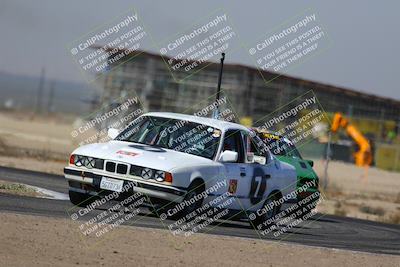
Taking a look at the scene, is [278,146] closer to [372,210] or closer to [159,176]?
[159,176]

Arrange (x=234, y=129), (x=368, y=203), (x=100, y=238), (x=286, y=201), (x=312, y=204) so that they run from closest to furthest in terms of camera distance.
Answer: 1. (x=100, y=238)
2. (x=234, y=129)
3. (x=286, y=201)
4. (x=312, y=204)
5. (x=368, y=203)

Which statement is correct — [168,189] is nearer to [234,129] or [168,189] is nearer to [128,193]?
[128,193]

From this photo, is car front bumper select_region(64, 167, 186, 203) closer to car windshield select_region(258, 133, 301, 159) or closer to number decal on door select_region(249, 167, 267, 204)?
number decal on door select_region(249, 167, 267, 204)

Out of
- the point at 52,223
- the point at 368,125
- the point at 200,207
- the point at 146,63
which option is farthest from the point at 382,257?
the point at 146,63

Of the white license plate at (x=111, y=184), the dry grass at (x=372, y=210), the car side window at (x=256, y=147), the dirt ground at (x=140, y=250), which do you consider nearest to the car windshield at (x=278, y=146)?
the car side window at (x=256, y=147)

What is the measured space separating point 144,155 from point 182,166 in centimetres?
59

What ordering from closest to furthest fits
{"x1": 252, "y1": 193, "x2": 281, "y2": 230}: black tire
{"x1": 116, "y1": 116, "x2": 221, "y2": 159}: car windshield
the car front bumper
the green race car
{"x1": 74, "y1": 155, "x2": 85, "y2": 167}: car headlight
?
1. the car front bumper
2. {"x1": 74, "y1": 155, "x2": 85, "y2": 167}: car headlight
3. {"x1": 116, "y1": 116, "x2": 221, "y2": 159}: car windshield
4. {"x1": 252, "y1": 193, "x2": 281, "y2": 230}: black tire
5. the green race car

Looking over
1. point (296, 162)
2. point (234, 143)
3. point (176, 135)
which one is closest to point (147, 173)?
point (176, 135)

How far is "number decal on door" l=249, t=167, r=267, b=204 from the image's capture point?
47.4ft

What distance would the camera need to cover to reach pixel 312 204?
17688mm

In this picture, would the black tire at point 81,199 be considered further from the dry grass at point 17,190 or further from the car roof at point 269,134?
the car roof at point 269,134

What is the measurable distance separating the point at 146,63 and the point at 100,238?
63.2 metres

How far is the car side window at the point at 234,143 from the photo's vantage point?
1425 cm

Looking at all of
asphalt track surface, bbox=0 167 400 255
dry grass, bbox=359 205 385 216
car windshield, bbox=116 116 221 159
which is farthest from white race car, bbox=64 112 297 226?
dry grass, bbox=359 205 385 216
